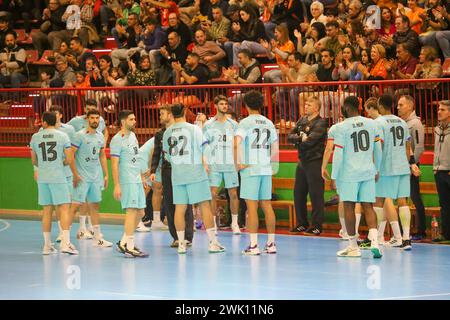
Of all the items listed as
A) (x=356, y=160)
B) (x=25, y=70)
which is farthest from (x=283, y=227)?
(x=25, y=70)

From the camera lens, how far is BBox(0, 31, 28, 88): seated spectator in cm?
2292

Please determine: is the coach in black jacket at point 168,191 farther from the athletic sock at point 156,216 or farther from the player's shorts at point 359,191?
the player's shorts at point 359,191

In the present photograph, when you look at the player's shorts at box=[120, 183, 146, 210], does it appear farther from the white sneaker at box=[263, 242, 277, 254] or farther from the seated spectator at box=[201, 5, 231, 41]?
the seated spectator at box=[201, 5, 231, 41]

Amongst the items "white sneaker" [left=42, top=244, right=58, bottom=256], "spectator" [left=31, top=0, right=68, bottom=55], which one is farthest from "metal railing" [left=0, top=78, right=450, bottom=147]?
"white sneaker" [left=42, top=244, right=58, bottom=256]

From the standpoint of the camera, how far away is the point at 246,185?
47.7 ft

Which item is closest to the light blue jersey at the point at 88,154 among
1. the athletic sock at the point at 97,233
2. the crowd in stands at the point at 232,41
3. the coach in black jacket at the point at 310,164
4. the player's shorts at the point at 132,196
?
the athletic sock at the point at 97,233

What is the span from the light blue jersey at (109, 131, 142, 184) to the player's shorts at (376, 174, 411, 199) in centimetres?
347

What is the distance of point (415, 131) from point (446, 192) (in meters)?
1.04

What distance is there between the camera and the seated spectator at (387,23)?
1819 cm

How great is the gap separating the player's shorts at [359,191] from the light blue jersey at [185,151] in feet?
6.65

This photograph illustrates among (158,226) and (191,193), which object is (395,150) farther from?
(158,226)

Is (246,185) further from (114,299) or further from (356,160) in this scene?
(114,299)

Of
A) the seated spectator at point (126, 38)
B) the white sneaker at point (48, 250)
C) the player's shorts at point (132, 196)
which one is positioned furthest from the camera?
the seated spectator at point (126, 38)

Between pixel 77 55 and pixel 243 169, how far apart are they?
9.22 m
